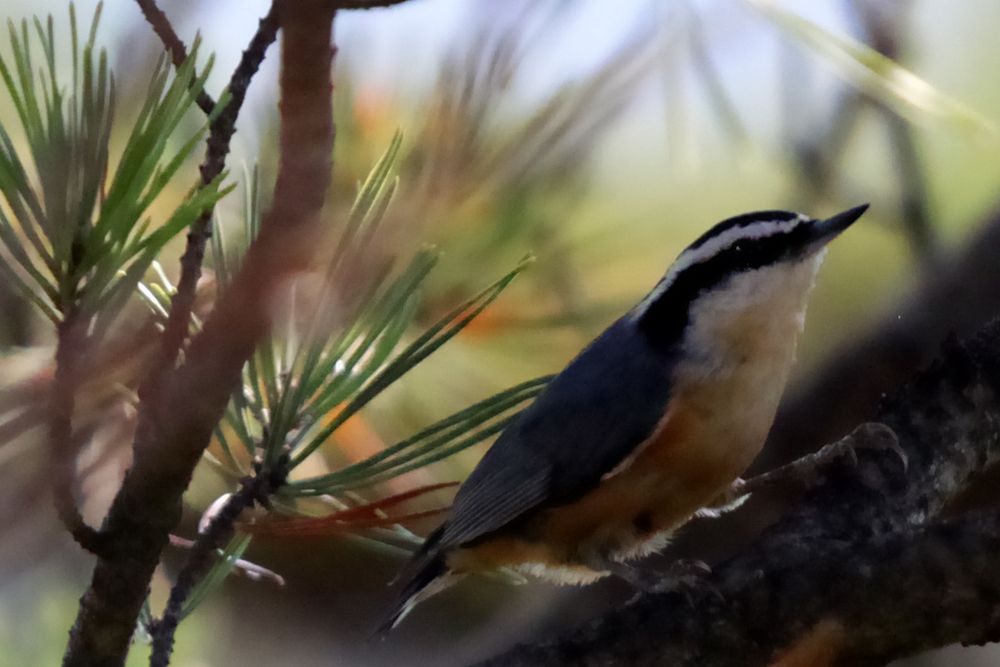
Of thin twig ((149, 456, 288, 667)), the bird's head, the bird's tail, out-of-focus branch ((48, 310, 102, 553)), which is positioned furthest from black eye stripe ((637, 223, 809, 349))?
out-of-focus branch ((48, 310, 102, 553))

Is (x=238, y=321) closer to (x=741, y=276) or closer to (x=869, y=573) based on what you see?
(x=869, y=573)

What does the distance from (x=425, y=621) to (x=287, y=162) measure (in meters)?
0.72

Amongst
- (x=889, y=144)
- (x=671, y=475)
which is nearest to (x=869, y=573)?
(x=671, y=475)

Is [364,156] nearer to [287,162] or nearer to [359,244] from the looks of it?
[359,244]

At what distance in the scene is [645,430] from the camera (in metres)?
0.75

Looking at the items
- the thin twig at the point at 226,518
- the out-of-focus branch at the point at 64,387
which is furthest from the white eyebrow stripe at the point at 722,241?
the out-of-focus branch at the point at 64,387

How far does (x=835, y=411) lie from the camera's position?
0.85 meters

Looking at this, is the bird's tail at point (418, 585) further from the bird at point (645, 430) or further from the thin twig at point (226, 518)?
the thin twig at point (226, 518)

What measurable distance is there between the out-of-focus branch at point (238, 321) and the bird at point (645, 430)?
282 millimetres

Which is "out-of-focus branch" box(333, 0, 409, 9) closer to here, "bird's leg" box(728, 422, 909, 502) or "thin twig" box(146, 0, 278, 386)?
"thin twig" box(146, 0, 278, 386)

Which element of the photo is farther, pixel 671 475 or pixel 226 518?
pixel 671 475

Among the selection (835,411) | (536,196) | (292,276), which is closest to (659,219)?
(536,196)

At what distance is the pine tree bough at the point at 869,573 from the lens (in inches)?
17.3

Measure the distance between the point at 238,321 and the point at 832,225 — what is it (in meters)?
0.46
